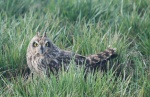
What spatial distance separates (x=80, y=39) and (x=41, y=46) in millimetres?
746

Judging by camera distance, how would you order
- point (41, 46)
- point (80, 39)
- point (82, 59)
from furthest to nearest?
point (80, 39)
point (82, 59)
point (41, 46)

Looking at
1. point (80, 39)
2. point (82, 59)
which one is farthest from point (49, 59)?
point (80, 39)

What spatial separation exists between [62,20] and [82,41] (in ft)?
2.90

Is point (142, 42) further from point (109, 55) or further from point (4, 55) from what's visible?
point (4, 55)

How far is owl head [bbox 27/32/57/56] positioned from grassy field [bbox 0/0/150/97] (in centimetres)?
31

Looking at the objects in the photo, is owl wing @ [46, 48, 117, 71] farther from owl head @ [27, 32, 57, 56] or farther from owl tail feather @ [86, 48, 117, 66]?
owl head @ [27, 32, 57, 56]

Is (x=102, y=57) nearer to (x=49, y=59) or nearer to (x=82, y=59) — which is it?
(x=82, y=59)

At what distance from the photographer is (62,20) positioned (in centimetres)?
585

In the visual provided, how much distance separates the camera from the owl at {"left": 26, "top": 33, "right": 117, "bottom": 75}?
4488 millimetres

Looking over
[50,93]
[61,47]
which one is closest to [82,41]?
[61,47]

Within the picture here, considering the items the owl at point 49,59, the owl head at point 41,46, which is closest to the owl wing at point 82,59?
the owl at point 49,59

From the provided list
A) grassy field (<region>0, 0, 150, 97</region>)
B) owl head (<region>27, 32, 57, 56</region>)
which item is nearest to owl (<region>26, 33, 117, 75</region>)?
owl head (<region>27, 32, 57, 56</region>)

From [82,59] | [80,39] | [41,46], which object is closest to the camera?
[41,46]

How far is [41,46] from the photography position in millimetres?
4480
